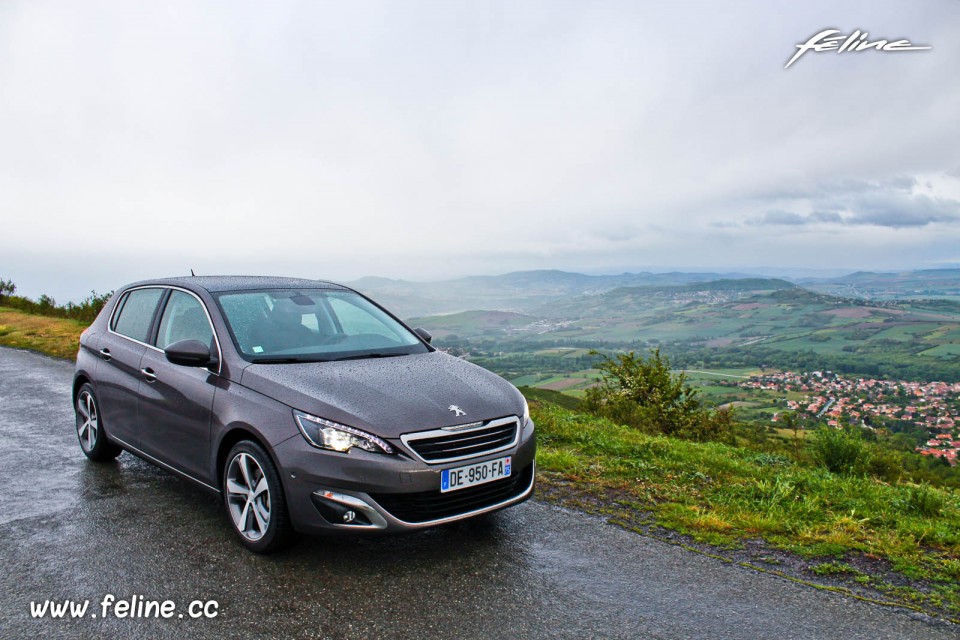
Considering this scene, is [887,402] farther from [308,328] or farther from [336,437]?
[336,437]

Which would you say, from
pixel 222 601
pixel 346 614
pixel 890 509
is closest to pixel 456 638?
pixel 346 614

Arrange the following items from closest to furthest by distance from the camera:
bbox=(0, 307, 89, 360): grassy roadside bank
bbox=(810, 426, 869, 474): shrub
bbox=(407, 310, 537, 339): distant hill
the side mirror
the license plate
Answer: the license plate
the side mirror
bbox=(810, 426, 869, 474): shrub
bbox=(0, 307, 89, 360): grassy roadside bank
bbox=(407, 310, 537, 339): distant hill

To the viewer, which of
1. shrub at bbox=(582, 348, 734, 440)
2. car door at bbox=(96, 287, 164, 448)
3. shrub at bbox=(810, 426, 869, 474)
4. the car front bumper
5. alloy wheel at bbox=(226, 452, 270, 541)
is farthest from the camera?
shrub at bbox=(582, 348, 734, 440)

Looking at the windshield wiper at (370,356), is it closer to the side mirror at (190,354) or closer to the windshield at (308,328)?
the windshield at (308,328)

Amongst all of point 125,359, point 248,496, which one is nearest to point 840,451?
point 248,496

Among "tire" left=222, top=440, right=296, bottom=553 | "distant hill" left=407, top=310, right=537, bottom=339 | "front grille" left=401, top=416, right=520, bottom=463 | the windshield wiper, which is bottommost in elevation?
"distant hill" left=407, top=310, right=537, bottom=339

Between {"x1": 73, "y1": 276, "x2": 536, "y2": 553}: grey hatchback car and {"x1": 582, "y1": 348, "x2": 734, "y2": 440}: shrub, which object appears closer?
{"x1": 73, "y1": 276, "x2": 536, "y2": 553}: grey hatchback car

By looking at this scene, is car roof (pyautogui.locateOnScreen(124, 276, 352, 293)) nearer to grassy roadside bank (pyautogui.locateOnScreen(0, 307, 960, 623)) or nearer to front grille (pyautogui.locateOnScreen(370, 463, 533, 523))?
front grille (pyautogui.locateOnScreen(370, 463, 533, 523))

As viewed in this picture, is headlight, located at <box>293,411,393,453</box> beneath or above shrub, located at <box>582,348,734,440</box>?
above

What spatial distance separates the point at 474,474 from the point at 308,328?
181 centimetres

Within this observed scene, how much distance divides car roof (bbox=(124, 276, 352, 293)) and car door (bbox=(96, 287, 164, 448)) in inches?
6.6

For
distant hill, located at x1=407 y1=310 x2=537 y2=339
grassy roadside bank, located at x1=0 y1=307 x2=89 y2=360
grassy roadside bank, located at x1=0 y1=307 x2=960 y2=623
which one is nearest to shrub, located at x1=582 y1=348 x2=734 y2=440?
grassy roadside bank, located at x1=0 y1=307 x2=960 y2=623

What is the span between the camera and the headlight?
3.63 metres

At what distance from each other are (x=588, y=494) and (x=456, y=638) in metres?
2.48
